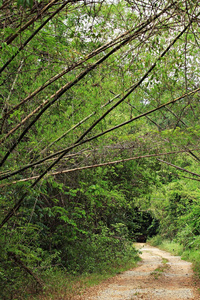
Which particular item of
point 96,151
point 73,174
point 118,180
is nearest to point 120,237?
point 118,180

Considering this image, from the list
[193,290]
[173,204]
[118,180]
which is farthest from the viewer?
[173,204]

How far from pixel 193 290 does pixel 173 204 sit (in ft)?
54.9

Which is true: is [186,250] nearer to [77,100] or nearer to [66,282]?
[66,282]

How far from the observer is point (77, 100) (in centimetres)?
521

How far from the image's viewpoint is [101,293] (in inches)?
324

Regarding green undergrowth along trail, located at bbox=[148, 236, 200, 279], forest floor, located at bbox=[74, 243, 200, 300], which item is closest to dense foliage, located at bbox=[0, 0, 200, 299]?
forest floor, located at bbox=[74, 243, 200, 300]

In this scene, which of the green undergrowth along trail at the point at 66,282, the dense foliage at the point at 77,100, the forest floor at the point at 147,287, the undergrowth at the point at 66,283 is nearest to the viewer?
the dense foliage at the point at 77,100

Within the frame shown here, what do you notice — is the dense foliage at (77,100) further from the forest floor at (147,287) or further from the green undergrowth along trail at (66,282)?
the forest floor at (147,287)

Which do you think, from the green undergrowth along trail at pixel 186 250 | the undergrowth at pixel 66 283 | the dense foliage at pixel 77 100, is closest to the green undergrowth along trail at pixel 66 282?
the undergrowth at pixel 66 283

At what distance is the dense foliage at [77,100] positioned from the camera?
11.8 ft

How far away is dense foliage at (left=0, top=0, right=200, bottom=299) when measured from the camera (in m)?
3.61

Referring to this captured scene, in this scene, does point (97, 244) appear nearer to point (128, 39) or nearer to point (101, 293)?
point (101, 293)

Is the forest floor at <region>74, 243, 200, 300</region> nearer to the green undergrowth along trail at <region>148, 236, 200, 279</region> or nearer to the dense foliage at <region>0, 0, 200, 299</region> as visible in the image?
the green undergrowth along trail at <region>148, 236, 200, 279</region>

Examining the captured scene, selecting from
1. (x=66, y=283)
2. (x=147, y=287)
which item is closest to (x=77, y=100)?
(x=66, y=283)
